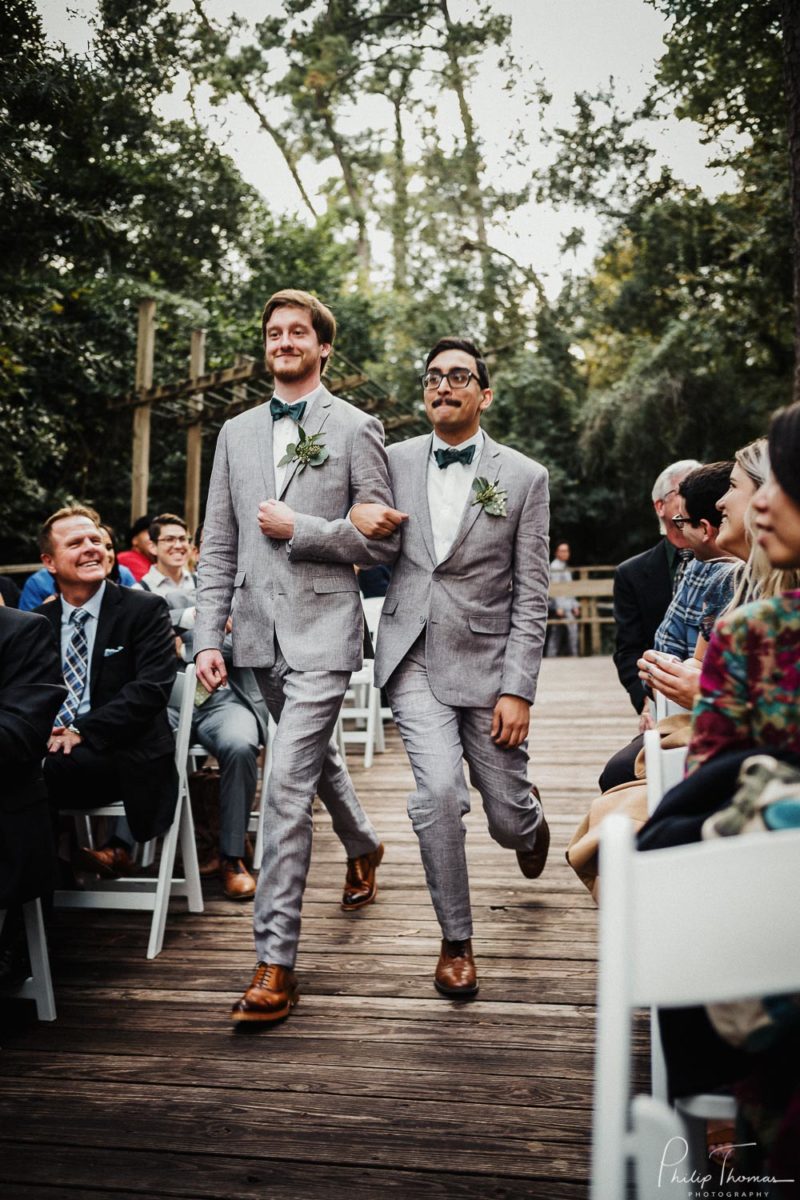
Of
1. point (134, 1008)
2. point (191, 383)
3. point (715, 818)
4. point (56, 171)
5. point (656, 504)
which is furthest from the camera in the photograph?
point (191, 383)

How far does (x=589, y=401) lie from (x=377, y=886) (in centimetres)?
1557

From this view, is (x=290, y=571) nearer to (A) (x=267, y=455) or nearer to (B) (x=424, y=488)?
(A) (x=267, y=455)

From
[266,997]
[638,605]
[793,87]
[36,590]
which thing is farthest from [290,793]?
[793,87]

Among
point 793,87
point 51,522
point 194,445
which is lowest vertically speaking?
point 51,522

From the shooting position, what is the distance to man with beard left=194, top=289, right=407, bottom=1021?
2912 mm

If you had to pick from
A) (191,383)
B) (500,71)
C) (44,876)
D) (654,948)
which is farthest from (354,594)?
(500,71)

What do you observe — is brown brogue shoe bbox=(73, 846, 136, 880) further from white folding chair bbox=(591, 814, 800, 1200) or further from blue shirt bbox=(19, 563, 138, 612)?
white folding chair bbox=(591, 814, 800, 1200)

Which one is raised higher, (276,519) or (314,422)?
(314,422)

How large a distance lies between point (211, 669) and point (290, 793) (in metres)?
0.46

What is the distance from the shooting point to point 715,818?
4.43 ft

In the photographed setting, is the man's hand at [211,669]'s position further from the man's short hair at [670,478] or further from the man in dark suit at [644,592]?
the man's short hair at [670,478]

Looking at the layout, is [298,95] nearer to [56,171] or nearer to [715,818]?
[56,171]

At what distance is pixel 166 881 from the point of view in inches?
140

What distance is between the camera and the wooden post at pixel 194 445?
11.0 meters
